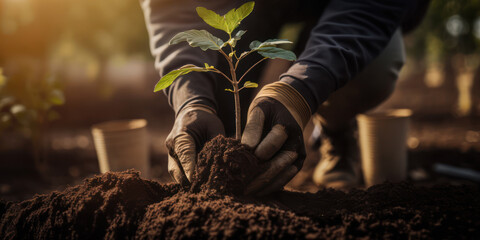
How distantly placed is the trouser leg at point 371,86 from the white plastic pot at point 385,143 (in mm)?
134

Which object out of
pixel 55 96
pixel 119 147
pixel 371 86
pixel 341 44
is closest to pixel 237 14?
pixel 341 44

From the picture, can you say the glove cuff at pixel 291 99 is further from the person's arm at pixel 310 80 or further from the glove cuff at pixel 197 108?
the glove cuff at pixel 197 108

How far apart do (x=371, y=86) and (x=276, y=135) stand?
49.9 inches

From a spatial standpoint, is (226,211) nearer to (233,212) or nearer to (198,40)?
(233,212)

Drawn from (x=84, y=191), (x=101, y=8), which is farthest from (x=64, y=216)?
A: (x=101, y=8)

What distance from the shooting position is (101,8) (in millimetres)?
6105

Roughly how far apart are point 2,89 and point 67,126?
11.8 feet

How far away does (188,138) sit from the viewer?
4.05ft

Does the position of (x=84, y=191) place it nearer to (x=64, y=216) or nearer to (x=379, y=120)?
(x=64, y=216)

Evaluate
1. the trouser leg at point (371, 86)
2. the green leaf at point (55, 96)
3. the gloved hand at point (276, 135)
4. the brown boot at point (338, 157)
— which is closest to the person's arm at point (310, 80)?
the gloved hand at point (276, 135)

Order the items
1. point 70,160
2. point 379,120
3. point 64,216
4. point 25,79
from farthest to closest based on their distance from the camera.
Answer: point 70,160 → point 25,79 → point 379,120 → point 64,216

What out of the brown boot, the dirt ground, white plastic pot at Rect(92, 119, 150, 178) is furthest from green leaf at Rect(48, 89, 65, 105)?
the brown boot

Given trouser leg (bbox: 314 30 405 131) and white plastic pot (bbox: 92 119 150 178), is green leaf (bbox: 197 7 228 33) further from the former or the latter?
white plastic pot (bbox: 92 119 150 178)

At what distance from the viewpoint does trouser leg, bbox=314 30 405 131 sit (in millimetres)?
2139
